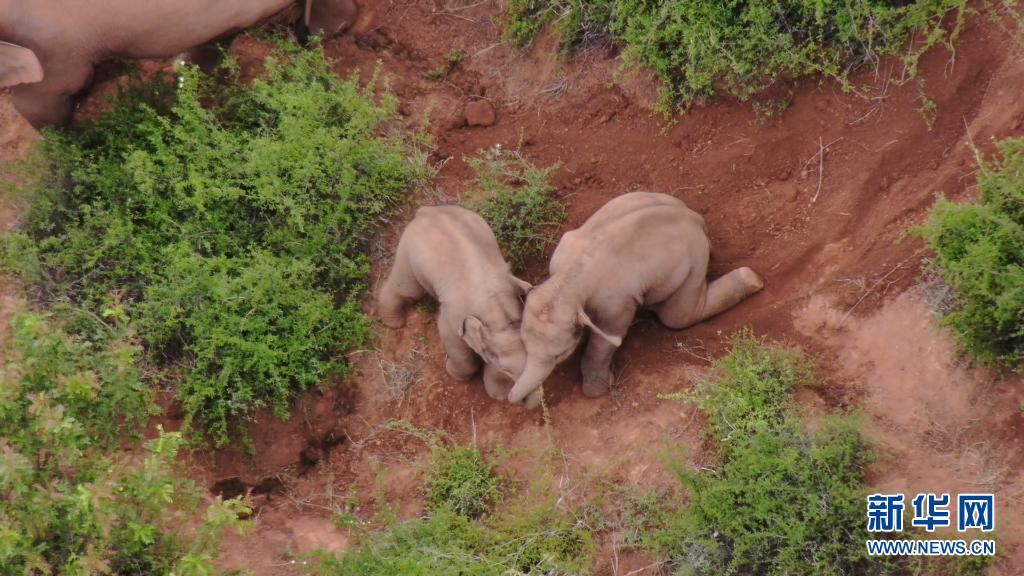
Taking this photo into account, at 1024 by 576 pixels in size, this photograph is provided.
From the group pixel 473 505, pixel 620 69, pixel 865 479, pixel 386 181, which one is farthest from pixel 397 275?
pixel 865 479

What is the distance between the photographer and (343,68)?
8406mm

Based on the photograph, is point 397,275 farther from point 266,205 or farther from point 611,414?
point 611,414

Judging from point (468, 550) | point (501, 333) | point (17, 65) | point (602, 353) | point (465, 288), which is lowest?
point (468, 550)

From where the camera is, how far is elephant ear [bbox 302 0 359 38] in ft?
27.3

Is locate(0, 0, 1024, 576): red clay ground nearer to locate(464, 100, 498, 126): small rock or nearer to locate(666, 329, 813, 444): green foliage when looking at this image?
locate(464, 100, 498, 126): small rock

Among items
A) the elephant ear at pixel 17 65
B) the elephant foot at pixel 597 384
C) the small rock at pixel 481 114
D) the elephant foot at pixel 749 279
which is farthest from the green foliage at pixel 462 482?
the elephant ear at pixel 17 65

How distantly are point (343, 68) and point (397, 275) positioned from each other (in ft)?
8.79

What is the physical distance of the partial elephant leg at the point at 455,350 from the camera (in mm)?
6594

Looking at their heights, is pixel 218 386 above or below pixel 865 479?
above

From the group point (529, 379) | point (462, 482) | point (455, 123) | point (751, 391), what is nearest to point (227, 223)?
point (455, 123)

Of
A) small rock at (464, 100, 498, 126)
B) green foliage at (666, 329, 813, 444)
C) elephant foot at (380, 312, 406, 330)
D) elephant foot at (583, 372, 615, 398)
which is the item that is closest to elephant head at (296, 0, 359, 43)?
small rock at (464, 100, 498, 126)

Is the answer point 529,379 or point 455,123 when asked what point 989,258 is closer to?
point 529,379

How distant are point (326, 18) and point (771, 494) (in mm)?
6244

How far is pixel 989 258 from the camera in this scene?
199 inches
